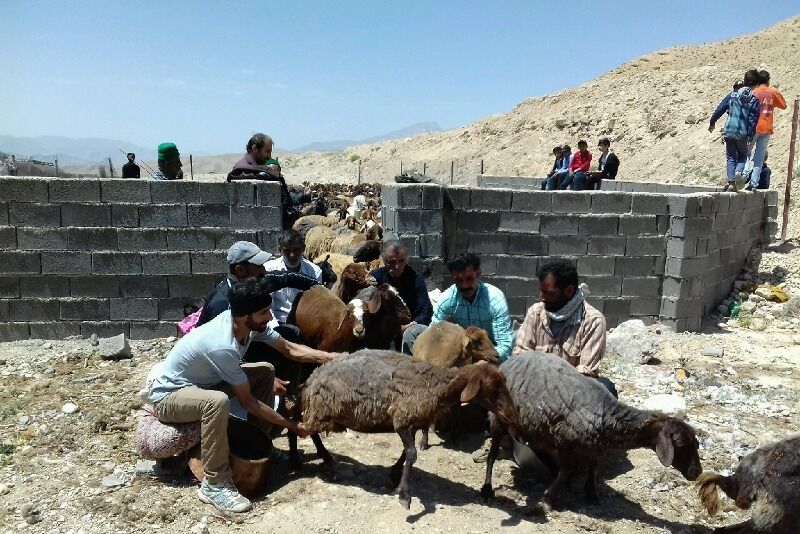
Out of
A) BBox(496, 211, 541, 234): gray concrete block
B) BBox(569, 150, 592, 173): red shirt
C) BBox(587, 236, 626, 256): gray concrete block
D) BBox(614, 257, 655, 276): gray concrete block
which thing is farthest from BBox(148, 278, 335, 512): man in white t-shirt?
BBox(569, 150, 592, 173): red shirt

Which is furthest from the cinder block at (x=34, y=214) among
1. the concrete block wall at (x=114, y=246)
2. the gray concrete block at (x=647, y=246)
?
the gray concrete block at (x=647, y=246)

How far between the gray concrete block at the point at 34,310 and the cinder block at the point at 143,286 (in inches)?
33.1

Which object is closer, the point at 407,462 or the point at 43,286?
the point at 407,462

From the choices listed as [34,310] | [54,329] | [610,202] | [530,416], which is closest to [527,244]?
[610,202]

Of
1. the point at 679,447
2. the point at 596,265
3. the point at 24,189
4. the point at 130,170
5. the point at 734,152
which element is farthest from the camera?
the point at 734,152

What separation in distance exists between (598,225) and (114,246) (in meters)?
6.39

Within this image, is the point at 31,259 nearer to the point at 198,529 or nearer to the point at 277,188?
the point at 277,188

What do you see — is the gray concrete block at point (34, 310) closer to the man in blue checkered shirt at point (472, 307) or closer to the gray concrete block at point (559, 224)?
the man in blue checkered shirt at point (472, 307)

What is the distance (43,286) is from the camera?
7.58 metres

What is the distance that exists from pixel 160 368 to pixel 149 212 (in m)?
3.74

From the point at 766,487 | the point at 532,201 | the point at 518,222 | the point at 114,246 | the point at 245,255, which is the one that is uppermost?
the point at 532,201

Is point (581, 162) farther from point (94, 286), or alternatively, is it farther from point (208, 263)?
point (94, 286)

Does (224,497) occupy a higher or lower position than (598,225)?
lower

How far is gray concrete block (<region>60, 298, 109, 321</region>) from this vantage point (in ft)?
25.1
